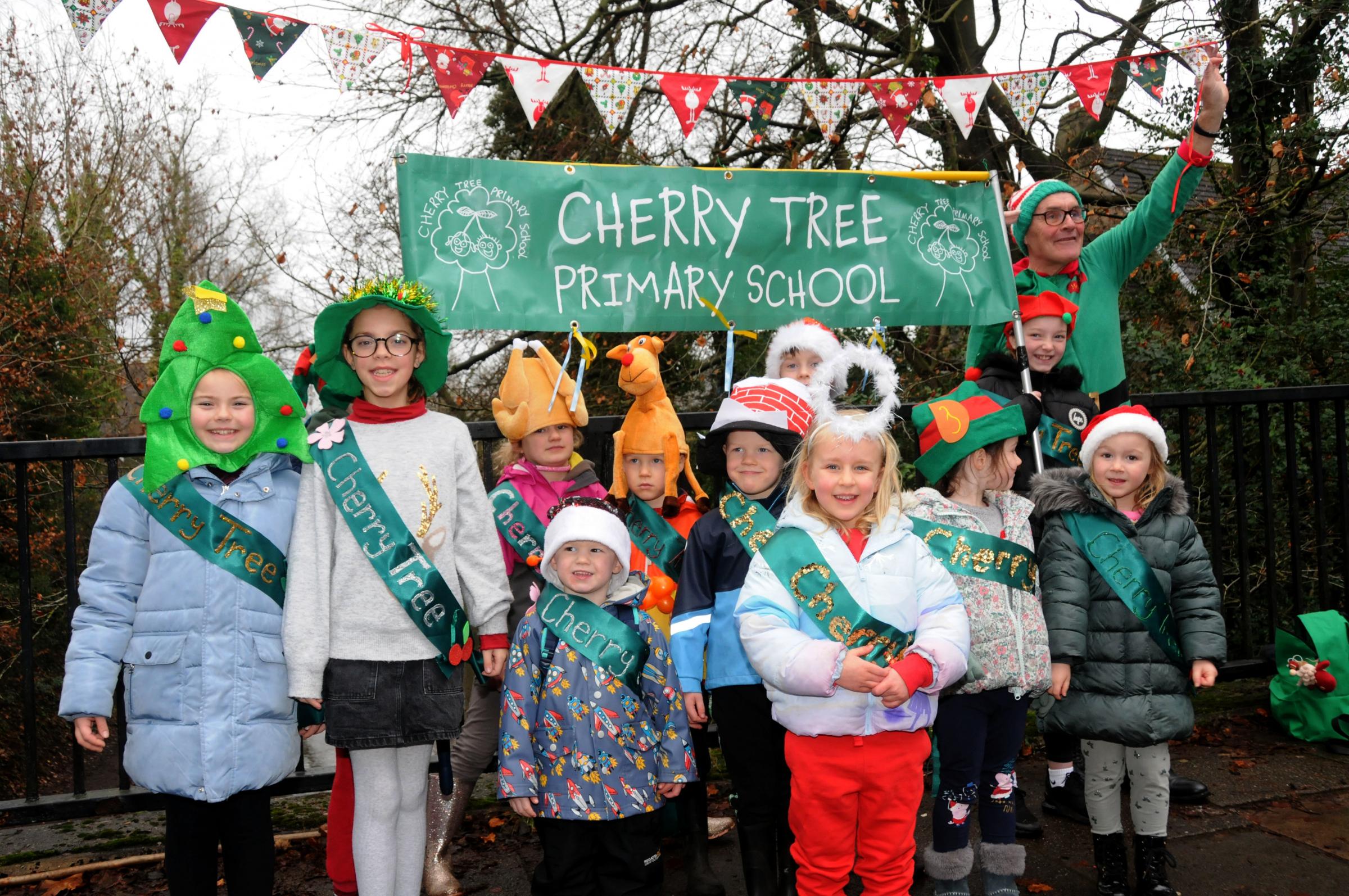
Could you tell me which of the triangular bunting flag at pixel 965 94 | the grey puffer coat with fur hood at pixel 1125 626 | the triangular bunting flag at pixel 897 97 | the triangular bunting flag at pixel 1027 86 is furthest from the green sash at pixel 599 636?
the triangular bunting flag at pixel 1027 86

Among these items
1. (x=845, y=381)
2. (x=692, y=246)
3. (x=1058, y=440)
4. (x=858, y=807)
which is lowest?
(x=858, y=807)

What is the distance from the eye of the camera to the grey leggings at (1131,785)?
322 centimetres

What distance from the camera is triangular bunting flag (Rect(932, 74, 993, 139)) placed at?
4648mm

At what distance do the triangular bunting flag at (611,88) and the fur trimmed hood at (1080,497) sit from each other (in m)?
2.51

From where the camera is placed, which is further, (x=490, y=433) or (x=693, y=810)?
(x=490, y=433)

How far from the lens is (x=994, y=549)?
3.16 metres

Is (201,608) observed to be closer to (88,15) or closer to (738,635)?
(738,635)

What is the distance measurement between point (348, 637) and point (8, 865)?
191 centimetres

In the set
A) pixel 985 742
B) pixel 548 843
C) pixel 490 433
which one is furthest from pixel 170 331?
pixel 985 742

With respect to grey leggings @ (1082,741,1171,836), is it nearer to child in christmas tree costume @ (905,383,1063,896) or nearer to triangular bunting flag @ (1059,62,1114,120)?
child in christmas tree costume @ (905,383,1063,896)

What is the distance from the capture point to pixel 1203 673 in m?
3.18

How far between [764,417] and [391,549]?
1.26 meters

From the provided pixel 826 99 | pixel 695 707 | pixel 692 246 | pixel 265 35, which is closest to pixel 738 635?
pixel 695 707

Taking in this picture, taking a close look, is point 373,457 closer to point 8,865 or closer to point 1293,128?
point 8,865
